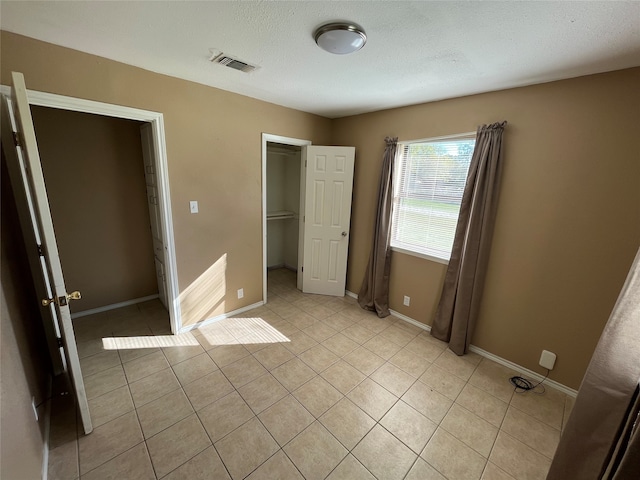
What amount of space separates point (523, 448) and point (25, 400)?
9.50ft

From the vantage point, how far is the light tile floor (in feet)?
4.91

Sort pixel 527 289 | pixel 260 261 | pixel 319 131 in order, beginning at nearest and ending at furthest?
pixel 527 289 < pixel 260 261 < pixel 319 131

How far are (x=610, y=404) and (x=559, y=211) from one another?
1.49 m

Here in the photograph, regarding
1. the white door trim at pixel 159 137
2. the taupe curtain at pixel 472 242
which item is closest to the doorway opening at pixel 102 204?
the white door trim at pixel 159 137

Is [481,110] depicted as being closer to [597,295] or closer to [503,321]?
[597,295]

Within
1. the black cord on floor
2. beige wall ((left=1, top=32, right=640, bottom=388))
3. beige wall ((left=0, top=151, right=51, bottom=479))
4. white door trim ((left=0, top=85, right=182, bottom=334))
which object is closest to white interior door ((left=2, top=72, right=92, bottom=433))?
beige wall ((left=0, top=151, right=51, bottom=479))

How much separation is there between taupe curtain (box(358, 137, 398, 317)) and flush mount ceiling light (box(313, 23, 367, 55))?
1.51 metres

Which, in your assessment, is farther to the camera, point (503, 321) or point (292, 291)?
point (292, 291)

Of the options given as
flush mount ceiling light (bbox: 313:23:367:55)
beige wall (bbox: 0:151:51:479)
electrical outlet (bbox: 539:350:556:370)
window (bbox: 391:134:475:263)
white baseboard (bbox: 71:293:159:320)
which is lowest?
white baseboard (bbox: 71:293:159:320)

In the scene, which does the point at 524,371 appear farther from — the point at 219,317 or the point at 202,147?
the point at 202,147

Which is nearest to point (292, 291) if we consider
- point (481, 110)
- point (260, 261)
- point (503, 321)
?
point (260, 261)

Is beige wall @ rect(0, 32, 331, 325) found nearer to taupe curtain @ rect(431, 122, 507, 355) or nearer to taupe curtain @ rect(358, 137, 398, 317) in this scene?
taupe curtain @ rect(358, 137, 398, 317)

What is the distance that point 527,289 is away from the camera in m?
2.22

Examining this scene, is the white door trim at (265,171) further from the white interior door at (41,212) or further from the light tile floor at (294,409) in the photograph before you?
the white interior door at (41,212)
